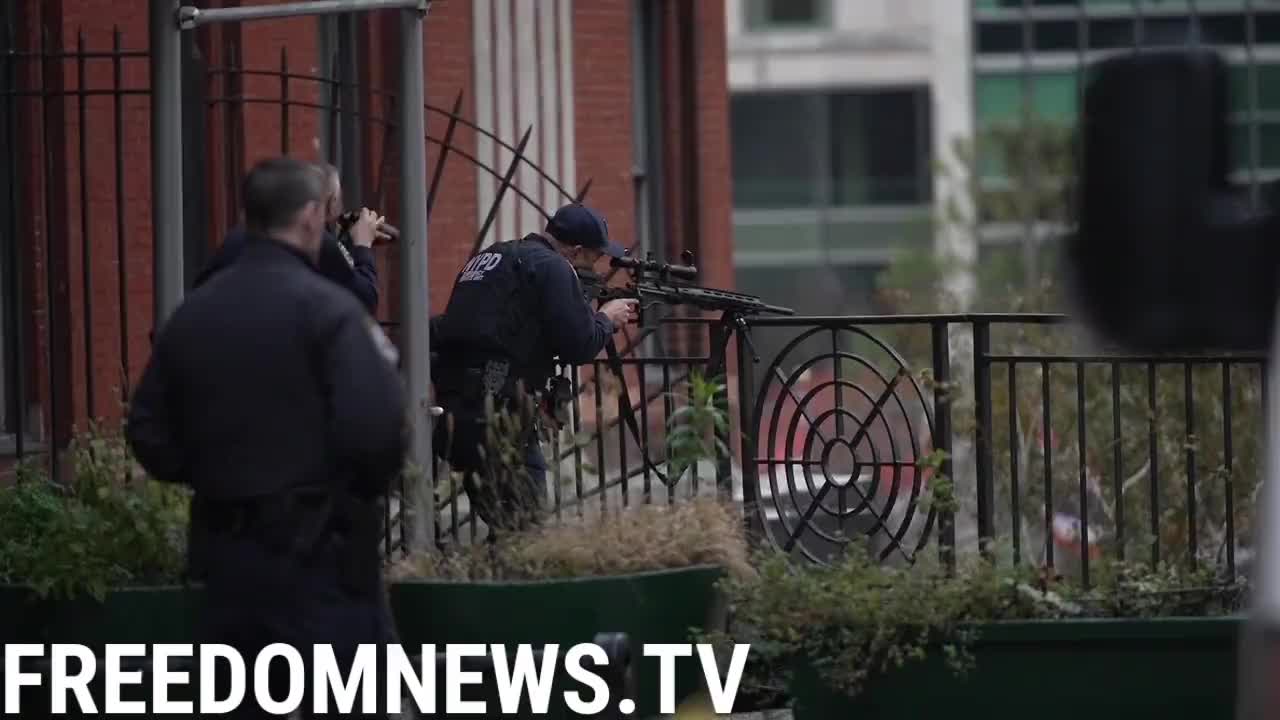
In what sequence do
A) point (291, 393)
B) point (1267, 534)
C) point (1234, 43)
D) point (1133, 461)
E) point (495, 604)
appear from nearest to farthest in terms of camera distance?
point (1267, 534)
point (291, 393)
point (495, 604)
point (1133, 461)
point (1234, 43)

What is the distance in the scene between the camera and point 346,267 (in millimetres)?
7652

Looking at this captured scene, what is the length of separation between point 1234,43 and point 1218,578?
173 feet

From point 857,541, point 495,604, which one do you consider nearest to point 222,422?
point 495,604

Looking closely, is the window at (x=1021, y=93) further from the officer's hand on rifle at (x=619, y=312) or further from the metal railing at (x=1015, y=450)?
the officer's hand on rifle at (x=619, y=312)

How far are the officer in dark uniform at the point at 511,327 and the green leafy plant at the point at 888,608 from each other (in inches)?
61.6

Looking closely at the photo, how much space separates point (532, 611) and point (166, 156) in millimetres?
1887

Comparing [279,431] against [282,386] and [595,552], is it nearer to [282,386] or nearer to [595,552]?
[282,386]

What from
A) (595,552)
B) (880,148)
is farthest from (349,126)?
(880,148)

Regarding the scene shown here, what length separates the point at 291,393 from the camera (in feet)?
18.7

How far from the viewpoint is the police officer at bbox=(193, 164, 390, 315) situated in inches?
299

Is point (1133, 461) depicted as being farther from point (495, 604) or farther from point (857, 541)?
point (495, 604)

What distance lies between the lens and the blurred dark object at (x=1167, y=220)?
4.39m

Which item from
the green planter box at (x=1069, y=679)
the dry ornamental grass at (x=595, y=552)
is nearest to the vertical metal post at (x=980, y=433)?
the green planter box at (x=1069, y=679)

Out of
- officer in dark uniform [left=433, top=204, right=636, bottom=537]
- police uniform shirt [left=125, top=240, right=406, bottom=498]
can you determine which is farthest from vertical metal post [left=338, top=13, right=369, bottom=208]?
police uniform shirt [left=125, top=240, right=406, bottom=498]
